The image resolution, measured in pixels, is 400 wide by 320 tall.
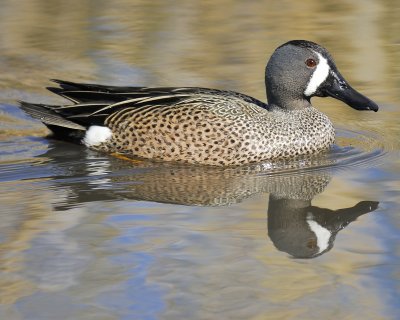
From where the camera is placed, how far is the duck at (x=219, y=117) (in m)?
8.35

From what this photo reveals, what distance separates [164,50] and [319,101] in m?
2.09

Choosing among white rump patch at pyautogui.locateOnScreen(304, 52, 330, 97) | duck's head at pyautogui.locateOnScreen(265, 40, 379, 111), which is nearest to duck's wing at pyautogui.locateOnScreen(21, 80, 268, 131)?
duck's head at pyautogui.locateOnScreen(265, 40, 379, 111)

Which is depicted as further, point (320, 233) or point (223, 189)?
point (223, 189)

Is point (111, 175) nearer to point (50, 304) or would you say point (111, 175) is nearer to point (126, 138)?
point (126, 138)

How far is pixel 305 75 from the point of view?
8.60 metres

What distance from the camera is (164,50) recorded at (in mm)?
11625

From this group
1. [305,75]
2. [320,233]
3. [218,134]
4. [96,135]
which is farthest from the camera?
[96,135]

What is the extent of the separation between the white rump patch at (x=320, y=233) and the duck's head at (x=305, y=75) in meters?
1.89

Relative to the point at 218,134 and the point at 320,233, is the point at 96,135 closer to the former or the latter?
the point at 218,134

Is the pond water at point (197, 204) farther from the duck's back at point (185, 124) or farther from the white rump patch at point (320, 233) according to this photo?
the duck's back at point (185, 124)

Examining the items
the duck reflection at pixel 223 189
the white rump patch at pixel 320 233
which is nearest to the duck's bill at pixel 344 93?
the duck reflection at pixel 223 189

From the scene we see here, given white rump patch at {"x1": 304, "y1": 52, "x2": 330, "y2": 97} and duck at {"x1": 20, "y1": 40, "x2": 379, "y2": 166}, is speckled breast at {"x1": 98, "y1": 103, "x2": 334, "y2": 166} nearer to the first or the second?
duck at {"x1": 20, "y1": 40, "x2": 379, "y2": 166}

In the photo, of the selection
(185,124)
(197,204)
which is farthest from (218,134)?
(197,204)

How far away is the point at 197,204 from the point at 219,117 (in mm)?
1317
